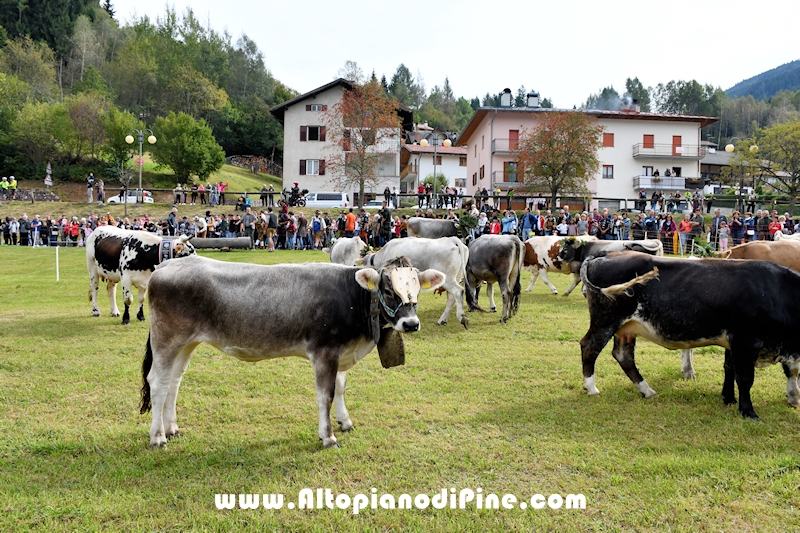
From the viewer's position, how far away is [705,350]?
9.96 meters

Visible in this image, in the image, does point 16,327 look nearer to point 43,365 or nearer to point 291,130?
point 43,365

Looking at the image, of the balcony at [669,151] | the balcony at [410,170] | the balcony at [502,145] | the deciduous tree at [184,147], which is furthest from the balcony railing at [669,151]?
the deciduous tree at [184,147]

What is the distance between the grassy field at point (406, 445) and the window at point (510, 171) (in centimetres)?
4365

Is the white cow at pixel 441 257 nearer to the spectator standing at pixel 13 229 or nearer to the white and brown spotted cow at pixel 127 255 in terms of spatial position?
the white and brown spotted cow at pixel 127 255

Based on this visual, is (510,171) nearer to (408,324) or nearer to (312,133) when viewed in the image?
(312,133)

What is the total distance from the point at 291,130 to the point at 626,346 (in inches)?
2105

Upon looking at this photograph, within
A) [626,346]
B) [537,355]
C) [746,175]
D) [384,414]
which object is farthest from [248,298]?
[746,175]

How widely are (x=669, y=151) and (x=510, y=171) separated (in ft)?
54.0

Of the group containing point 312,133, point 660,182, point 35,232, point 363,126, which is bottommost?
point 35,232

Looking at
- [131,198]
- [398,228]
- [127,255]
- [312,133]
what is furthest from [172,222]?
[312,133]

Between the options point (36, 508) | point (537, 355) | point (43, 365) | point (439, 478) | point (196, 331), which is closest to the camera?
point (36, 508)

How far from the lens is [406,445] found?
5.82 meters

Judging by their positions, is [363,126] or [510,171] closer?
[363,126]

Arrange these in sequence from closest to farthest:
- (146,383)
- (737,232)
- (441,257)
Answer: (146,383)
(441,257)
(737,232)
